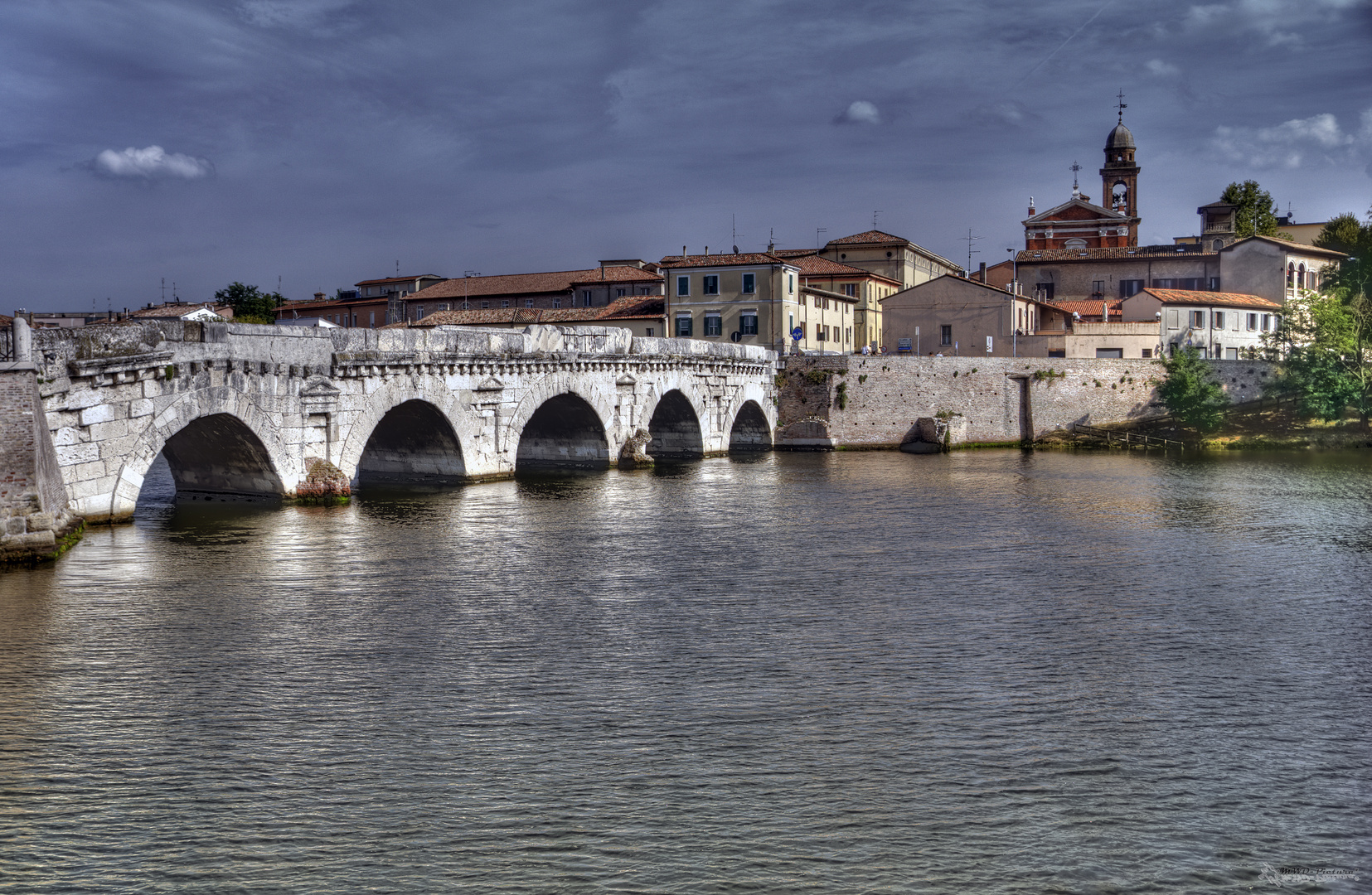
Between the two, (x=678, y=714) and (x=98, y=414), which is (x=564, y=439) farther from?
(x=678, y=714)

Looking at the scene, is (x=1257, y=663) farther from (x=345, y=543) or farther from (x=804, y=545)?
(x=345, y=543)

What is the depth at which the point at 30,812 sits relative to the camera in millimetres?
11836

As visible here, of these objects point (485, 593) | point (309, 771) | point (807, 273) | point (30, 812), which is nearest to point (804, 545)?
point (485, 593)

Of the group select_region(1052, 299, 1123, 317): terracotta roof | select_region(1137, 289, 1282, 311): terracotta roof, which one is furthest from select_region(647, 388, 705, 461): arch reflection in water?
select_region(1137, 289, 1282, 311): terracotta roof

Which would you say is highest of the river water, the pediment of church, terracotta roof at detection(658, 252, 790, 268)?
the pediment of church

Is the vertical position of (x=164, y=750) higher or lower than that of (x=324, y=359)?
lower

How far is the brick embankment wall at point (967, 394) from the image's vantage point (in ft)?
194

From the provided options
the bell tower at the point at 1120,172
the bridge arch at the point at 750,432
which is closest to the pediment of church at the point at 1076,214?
the bell tower at the point at 1120,172

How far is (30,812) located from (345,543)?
607 inches

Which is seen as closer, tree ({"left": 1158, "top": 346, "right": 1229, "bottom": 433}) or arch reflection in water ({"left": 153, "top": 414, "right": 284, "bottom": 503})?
arch reflection in water ({"left": 153, "top": 414, "right": 284, "bottom": 503})

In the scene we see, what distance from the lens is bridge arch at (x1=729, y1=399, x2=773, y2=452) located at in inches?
2312

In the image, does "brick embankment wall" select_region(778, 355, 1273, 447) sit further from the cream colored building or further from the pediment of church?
the pediment of church

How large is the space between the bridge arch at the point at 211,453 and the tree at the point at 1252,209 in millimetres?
77331

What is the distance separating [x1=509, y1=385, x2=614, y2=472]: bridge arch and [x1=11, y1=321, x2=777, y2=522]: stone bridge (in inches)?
2.5
